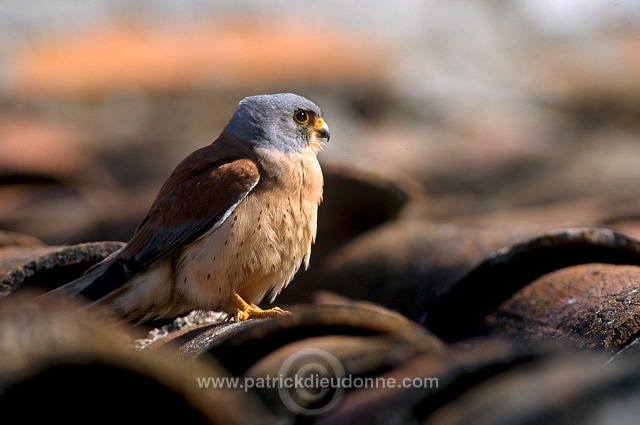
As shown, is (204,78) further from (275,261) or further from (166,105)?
(275,261)

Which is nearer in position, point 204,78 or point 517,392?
point 517,392

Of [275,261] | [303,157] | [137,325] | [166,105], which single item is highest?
[303,157]

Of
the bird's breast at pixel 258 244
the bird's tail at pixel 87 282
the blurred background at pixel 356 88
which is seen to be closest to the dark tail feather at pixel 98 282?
the bird's tail at pixel 87 282

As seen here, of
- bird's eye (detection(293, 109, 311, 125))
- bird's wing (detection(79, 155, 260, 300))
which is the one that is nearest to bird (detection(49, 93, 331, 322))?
bird's wing (detection(79, 155, 260, 300))

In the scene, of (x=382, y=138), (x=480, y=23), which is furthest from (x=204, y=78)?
(x=480, y=23)

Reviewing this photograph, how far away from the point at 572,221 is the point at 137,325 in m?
2.65

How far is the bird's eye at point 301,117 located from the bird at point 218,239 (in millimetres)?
284

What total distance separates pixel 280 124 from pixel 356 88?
1319 cm

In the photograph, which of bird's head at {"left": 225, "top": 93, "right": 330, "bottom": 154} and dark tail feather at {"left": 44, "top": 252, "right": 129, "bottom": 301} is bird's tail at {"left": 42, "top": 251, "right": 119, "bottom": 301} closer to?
dark tail feather at {"left": 44, "top": 252, "right": 129, "bottom": 301}

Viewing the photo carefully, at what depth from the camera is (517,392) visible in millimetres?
1169

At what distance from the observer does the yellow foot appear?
286 cm

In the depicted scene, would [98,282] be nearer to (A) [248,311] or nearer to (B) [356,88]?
(A) [248,311]

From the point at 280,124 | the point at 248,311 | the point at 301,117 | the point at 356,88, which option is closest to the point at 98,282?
the point at 248,311

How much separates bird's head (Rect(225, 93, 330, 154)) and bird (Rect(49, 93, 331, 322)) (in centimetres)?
10
